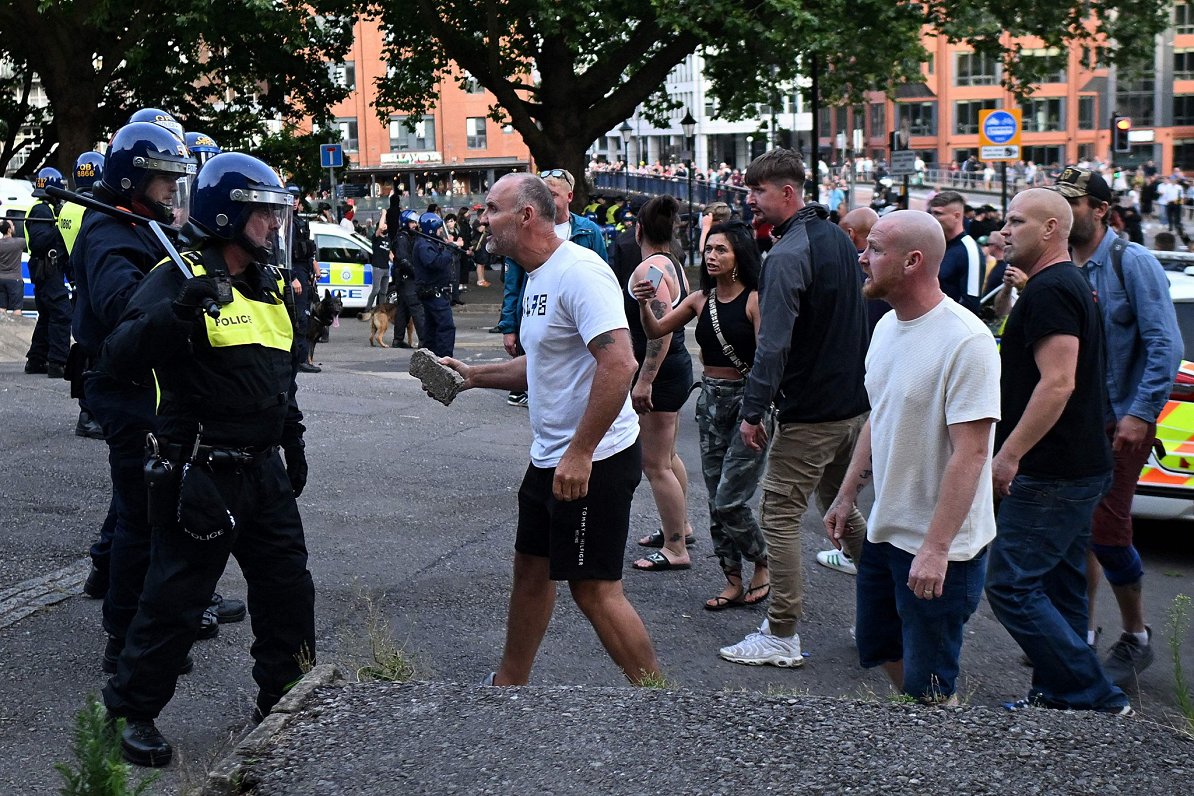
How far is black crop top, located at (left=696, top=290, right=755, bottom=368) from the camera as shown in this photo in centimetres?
601

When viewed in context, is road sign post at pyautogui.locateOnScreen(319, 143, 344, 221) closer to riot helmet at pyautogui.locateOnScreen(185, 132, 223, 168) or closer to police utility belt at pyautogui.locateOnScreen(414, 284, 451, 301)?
police utility belt at pyautogui.locateOnScreen(414, 284, 451, 301)

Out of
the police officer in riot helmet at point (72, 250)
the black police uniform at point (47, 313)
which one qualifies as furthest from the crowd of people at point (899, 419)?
the black police uniform at point (47, 313)

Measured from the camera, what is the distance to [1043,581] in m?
4.61

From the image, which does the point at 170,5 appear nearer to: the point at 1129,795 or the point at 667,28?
the point at 667,28

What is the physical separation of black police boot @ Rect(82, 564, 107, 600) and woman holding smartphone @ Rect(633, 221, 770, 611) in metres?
2.55

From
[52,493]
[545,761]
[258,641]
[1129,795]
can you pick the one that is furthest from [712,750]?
[52,493]

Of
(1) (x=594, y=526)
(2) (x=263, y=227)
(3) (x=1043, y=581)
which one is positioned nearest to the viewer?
(2) (x=263, y=227)

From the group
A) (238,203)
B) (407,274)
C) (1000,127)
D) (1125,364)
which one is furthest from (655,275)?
(1000,127)

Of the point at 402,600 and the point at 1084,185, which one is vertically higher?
the point at 1084,185

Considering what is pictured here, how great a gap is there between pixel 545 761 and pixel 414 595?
9.03ft

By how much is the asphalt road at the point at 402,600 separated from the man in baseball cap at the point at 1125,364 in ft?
0.91

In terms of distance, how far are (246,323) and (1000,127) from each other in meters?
22.1

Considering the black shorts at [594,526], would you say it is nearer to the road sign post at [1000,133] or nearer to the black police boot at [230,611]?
the black police boot at [230,611]

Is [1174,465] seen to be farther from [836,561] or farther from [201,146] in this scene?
[201,146]
